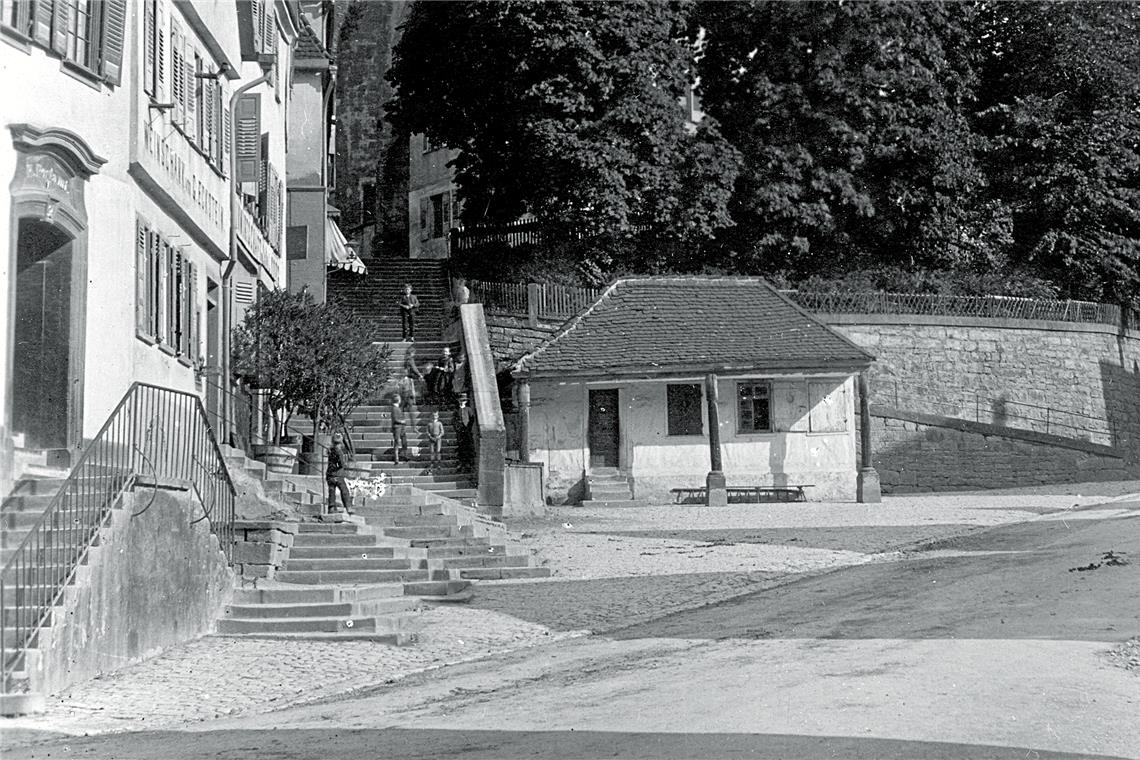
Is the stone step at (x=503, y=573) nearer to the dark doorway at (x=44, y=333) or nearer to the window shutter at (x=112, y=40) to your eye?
the dark doorway at (x=44, y=333)

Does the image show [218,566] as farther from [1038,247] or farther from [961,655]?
[1038,247]

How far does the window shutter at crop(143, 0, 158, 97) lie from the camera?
17844mm

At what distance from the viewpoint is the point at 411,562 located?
19.1m

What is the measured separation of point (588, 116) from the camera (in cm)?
4053

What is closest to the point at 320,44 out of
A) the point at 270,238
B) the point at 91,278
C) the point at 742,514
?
the point at 270,238

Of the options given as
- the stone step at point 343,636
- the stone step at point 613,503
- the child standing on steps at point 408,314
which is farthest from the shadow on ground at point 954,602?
the child standing on steps at point 408,314

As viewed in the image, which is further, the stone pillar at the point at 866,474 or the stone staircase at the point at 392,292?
the stone staircase at the point at 392,292

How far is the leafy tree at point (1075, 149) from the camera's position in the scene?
44.0 meters

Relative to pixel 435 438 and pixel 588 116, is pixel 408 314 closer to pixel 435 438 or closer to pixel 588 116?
pixel 435 438

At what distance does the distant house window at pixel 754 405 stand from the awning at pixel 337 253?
9848mm

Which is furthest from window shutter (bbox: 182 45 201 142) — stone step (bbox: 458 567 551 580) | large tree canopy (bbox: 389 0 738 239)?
large tree canopy (bbox: 389 0 738 239)

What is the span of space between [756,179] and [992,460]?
1005cm

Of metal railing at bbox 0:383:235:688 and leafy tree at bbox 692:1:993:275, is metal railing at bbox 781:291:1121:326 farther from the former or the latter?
metal railing at bbox 0:383:235:688

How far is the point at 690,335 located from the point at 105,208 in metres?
19.6
